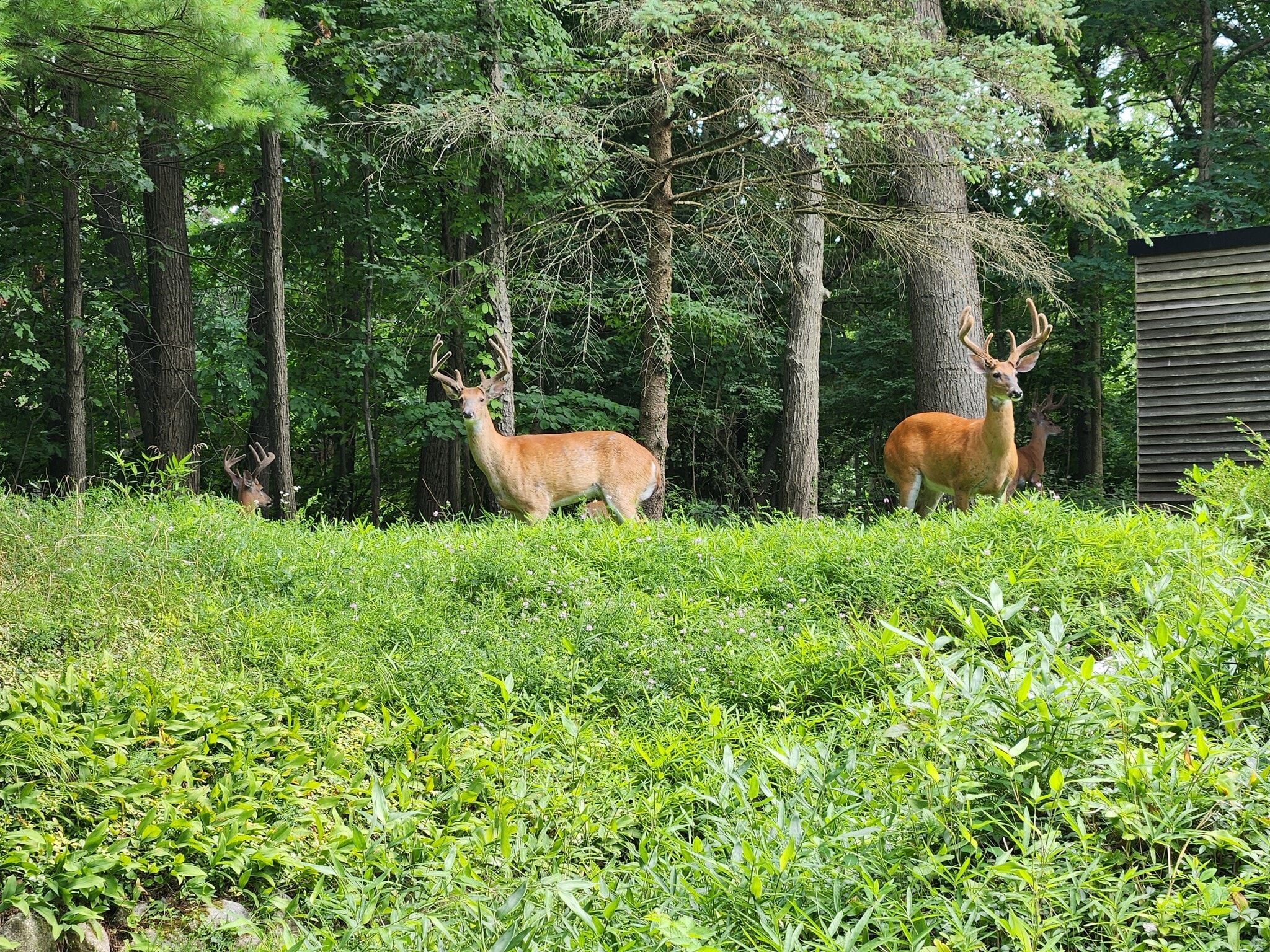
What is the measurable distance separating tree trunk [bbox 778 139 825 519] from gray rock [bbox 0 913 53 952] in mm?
8173

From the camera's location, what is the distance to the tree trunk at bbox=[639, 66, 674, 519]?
978 cm

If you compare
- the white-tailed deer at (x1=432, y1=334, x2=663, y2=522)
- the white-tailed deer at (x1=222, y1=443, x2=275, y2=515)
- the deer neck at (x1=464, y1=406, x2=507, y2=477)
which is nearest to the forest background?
the white-tailed deer at (x1=222, y1=443, x2=275, y2=515)

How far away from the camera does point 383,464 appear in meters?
17.6

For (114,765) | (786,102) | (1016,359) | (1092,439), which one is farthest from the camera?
(1092,439)

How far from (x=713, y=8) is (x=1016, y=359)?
11.1 feet

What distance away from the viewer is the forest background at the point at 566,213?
8.60 metres

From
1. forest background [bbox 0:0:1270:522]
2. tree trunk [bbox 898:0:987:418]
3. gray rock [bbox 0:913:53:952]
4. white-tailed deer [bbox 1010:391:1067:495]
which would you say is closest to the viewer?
gray rock [bbox 0:913:53:952]

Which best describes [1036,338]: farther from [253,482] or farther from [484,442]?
[253,482]

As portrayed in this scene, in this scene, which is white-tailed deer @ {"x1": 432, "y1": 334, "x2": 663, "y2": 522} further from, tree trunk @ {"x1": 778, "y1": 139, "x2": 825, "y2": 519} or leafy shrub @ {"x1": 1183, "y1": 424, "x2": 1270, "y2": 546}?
leafy shrub @ {"x1": 1183, "y1": 424, "x2": 1270, "y2": 546}

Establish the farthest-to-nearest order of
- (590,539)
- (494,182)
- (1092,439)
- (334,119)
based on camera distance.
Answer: (1092,439) → (334,119) → (494,182) → (590,539)

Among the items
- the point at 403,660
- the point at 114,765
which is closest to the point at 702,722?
the point at 403,660

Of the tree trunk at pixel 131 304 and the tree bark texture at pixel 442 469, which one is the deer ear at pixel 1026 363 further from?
the tree trunk at pixel 131 304

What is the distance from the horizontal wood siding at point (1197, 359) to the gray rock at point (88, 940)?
30.3ft

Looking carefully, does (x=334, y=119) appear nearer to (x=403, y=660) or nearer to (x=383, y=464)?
(x=383, y=464)
